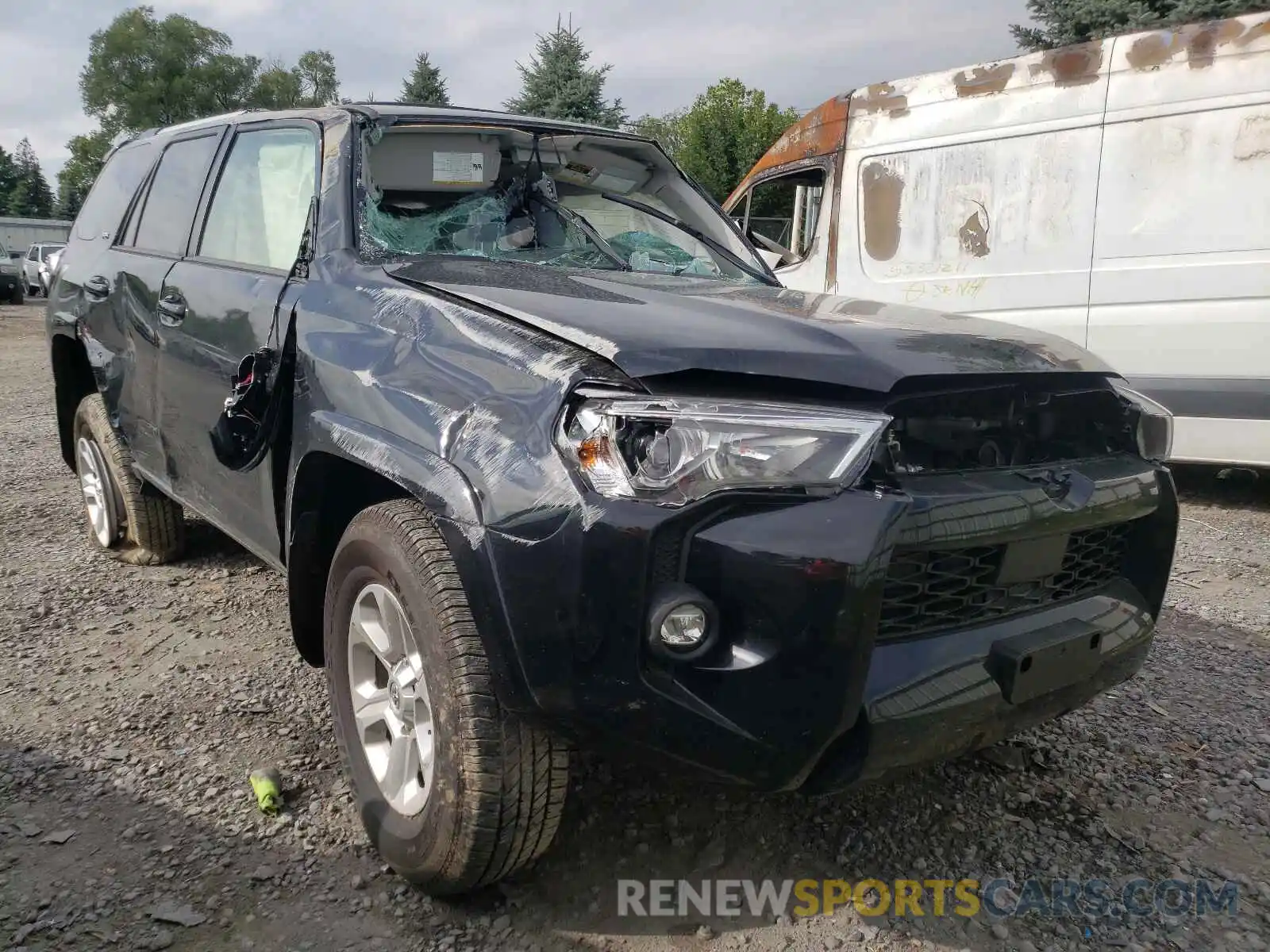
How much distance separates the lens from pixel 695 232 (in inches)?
145

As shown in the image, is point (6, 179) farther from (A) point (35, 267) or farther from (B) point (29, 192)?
(A) point (35, 267)

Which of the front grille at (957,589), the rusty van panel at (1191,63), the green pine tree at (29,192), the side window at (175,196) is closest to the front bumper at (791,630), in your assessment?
the front grille at (957,589)

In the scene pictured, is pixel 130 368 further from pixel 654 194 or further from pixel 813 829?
pixel 813 829

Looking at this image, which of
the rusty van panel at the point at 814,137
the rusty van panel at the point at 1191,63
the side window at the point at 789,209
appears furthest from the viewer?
the side window at the point at 789,209

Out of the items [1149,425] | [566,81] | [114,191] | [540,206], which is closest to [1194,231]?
[1149,425]

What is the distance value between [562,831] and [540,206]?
1.95m

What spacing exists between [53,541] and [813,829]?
A: 3988mm

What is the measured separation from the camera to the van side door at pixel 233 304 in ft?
9.07

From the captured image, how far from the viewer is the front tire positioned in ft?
6.16

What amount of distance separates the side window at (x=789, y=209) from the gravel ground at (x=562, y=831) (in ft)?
14.5

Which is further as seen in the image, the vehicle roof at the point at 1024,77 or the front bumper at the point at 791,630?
the vehicle roof at the point at 1024,77

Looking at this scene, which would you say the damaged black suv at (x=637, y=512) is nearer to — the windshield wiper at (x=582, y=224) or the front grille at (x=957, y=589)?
the front grille at (x=957, y=589)

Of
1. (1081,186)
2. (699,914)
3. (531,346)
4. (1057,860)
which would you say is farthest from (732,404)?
(1081,186)

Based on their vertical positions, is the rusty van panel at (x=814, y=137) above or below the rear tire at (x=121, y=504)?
above
